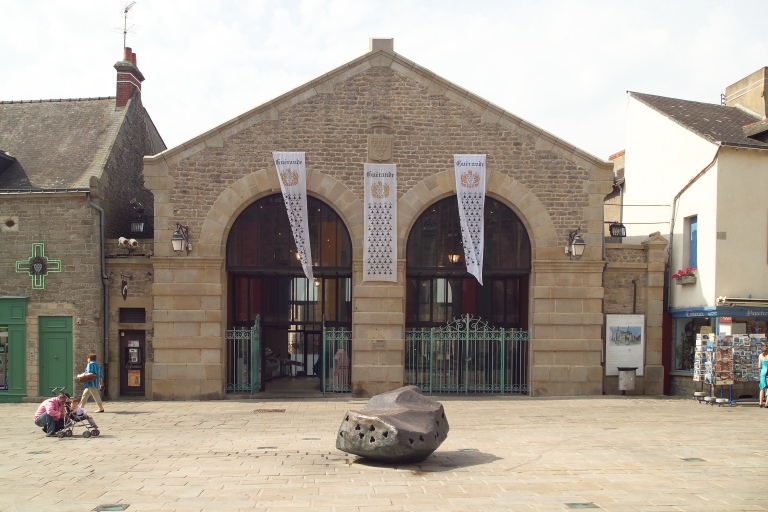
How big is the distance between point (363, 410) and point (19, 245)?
11956mm

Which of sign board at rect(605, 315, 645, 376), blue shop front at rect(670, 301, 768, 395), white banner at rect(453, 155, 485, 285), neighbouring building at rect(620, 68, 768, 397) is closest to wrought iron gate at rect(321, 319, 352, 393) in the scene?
white banner at rect(453, 155, 485, 285)

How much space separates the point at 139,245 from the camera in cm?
1864

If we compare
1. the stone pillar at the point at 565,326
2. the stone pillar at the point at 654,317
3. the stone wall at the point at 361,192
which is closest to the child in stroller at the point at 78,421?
the stone wall at the point at 361,192

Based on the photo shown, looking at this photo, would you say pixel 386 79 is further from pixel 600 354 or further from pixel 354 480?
pixel 354 480

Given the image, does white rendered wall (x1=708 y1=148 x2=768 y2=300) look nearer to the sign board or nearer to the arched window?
the sign board

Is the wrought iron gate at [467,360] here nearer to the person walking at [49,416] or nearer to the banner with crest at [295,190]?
the banner with crest at [295,190]

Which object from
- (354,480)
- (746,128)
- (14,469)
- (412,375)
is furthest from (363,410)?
(746,128)

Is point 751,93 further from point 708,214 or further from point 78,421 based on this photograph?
point 78,421

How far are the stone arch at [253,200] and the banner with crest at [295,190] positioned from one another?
20 centimetres

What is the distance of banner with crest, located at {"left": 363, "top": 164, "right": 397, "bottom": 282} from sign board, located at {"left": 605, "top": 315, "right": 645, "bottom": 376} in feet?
19.0

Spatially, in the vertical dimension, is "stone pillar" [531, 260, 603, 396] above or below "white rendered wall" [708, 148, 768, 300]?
below

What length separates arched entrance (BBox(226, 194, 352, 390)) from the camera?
1872cm

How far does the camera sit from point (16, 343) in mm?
18312

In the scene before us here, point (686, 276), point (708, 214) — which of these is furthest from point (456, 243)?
point (708, 214)
